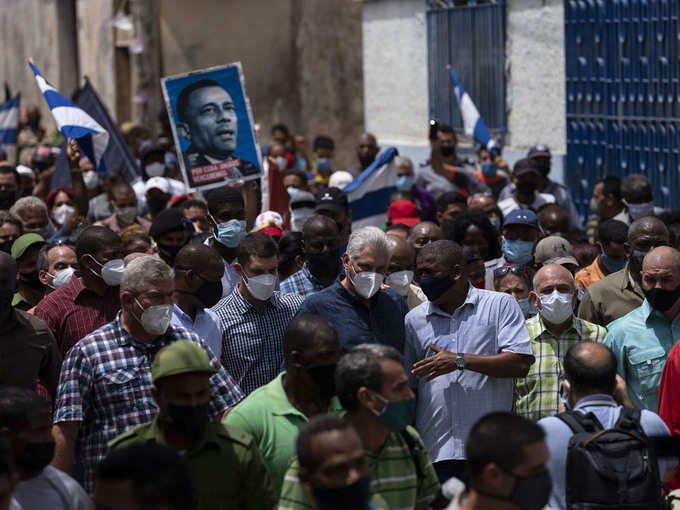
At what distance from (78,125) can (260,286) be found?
5.02 meters

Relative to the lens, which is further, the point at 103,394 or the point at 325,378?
the point at 103,394

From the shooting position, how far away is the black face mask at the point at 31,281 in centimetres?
764

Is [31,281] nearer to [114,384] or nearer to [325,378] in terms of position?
[114,384]

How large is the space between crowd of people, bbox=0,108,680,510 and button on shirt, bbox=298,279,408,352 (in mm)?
10

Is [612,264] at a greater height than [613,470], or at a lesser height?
greater

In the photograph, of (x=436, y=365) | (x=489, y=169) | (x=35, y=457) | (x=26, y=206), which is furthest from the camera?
(x=489, y=169)

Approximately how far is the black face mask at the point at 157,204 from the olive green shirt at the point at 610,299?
480 cm

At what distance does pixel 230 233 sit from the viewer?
796cm

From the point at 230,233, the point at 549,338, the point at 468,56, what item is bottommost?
the point at 549,338

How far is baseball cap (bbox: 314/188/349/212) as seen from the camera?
8.79 m

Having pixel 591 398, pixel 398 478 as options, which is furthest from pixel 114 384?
pixel 591 398

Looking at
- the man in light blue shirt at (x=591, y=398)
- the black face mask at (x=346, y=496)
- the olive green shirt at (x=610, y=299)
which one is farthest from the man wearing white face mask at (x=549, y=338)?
the black face mask at (x=346, y=496)

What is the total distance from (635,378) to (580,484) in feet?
5.99

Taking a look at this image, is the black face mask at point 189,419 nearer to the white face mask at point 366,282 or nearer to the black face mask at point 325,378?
the black face mask at point 325,378
